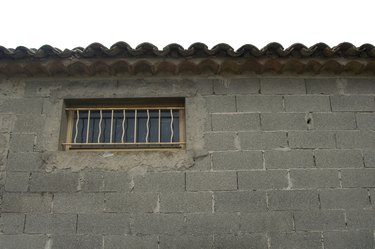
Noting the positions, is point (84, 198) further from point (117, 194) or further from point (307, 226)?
point (307, 226)

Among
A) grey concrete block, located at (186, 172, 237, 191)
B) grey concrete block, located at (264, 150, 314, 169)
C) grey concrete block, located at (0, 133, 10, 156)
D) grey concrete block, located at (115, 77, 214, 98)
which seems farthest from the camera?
grey concrete block, located at (115, 77, 214, 98)

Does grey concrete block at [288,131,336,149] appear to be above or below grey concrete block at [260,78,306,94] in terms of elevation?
below

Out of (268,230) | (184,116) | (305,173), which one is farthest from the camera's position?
(184,116)

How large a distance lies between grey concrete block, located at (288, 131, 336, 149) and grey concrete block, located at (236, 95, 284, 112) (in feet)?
1.15

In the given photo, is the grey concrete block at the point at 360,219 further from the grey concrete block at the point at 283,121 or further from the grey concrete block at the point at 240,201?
the grey concrete block at the point at 283,121

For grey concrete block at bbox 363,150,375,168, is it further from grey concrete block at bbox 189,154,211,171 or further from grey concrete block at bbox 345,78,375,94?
grey concrete block at bbox 189,154,211,171

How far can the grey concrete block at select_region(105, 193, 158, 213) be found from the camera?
12.9 ft

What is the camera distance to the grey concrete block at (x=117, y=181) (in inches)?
158

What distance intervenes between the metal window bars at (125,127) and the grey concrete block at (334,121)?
4.99 ft

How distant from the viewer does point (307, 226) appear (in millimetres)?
3854

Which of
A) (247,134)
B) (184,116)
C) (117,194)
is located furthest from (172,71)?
(117,194)

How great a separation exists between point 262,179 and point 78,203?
1.90 metres

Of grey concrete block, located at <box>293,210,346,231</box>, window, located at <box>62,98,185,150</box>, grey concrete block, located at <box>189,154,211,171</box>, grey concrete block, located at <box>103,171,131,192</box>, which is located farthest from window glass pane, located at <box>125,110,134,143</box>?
grey concrete block, located at <box>293,210,346,231</box>

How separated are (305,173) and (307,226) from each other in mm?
547
